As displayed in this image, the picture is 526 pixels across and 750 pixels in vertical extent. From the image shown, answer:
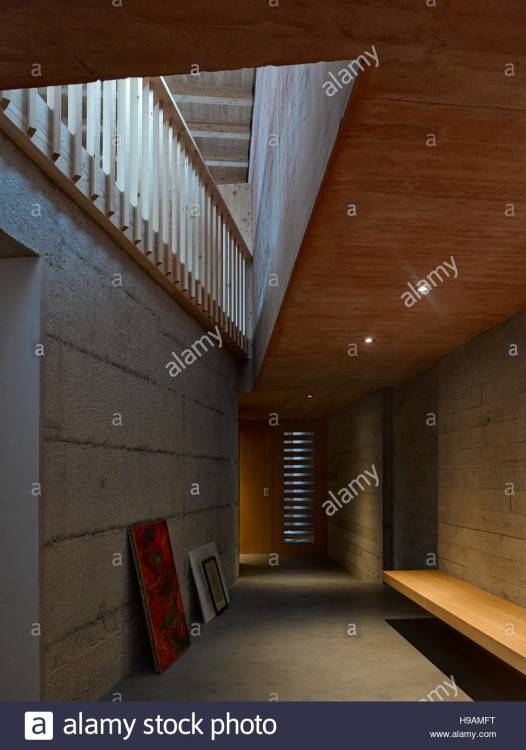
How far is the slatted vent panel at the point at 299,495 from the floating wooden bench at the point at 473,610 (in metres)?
7.62

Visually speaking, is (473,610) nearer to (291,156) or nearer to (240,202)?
(291,156)

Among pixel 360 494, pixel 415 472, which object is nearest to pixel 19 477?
pixel 415 472

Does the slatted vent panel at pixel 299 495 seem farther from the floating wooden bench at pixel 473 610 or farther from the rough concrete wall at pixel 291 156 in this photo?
the floating wooden bench at pixel 473 610

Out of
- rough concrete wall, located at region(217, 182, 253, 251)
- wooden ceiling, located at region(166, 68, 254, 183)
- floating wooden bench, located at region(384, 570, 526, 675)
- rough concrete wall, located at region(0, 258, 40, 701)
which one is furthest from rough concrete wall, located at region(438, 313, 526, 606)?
rough concrete wall, located at region(217, 182, 253, 251)

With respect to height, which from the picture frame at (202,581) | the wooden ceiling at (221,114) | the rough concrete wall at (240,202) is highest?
the wooden ceiling at (221,114)

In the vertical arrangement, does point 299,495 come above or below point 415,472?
below

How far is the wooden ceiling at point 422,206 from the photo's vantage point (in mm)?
2070

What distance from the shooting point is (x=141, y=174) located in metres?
4.91

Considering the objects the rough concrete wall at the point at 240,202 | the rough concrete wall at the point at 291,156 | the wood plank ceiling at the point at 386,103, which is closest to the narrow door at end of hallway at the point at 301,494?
the rough concrete wall at the point at 240,202

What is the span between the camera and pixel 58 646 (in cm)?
359

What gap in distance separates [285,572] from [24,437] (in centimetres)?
807

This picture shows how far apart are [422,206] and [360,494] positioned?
794 cm

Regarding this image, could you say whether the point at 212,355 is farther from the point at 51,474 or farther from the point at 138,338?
the point at 51,474

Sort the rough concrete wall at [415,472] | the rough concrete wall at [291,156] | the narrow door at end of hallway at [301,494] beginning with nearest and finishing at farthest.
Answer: the rough concrete wall at [291,156], the rough concrete wall at [415,472], the narrow door at end of hallway at [301,494]
